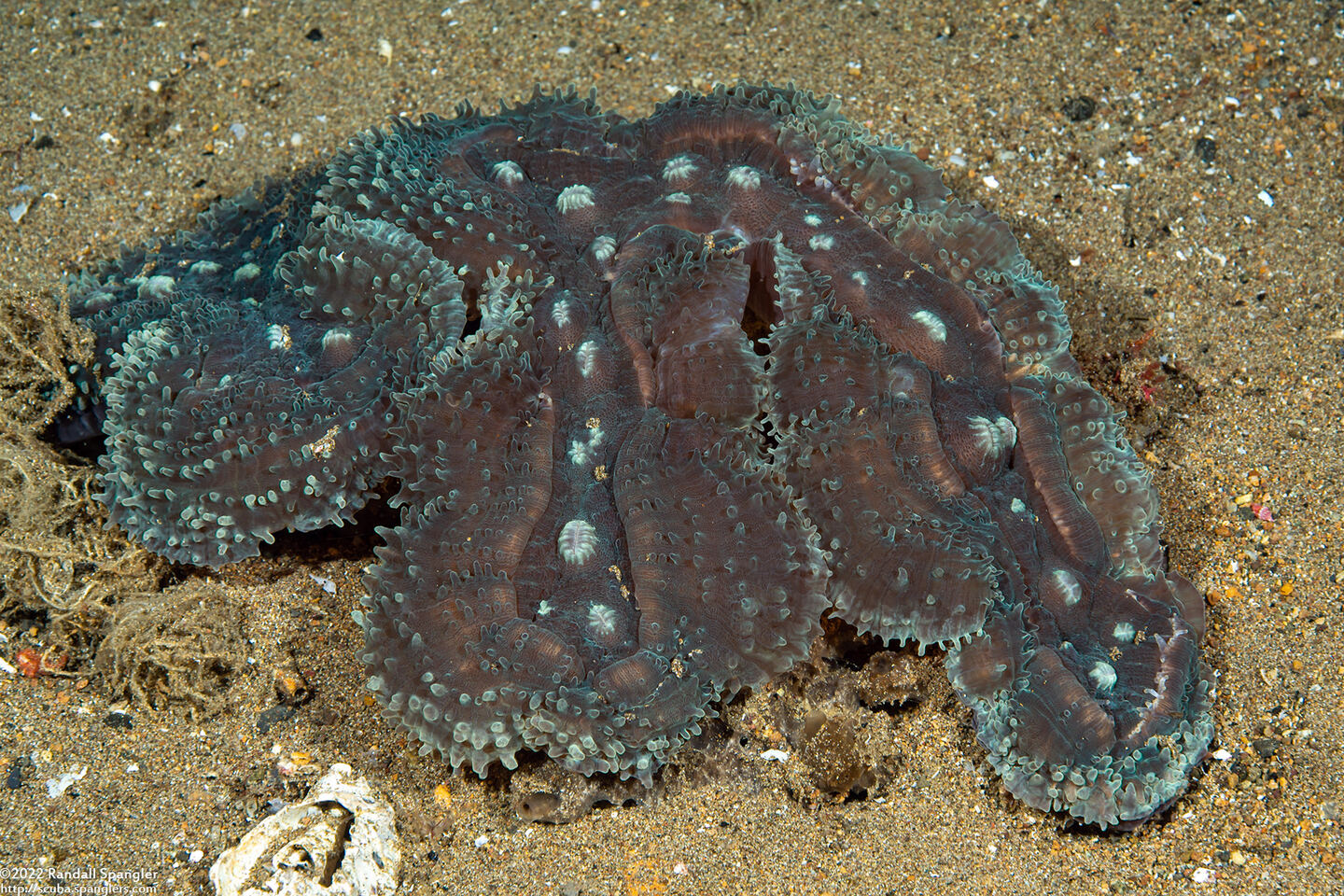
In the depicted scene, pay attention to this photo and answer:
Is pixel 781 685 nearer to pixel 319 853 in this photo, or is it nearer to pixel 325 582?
pixel 319 853

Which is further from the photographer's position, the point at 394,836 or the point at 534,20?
the point at 534,20

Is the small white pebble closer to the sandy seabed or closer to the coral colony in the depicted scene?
the sandy seabed

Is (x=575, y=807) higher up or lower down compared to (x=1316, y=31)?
lower down

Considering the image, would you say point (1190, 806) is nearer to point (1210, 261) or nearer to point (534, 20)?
point (1210, 261)

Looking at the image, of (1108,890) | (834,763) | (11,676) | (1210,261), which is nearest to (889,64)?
(1210,261)

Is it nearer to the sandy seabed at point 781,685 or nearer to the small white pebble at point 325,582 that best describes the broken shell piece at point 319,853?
the sandy seabed at point 781,685

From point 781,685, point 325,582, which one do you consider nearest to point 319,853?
point 325,582
